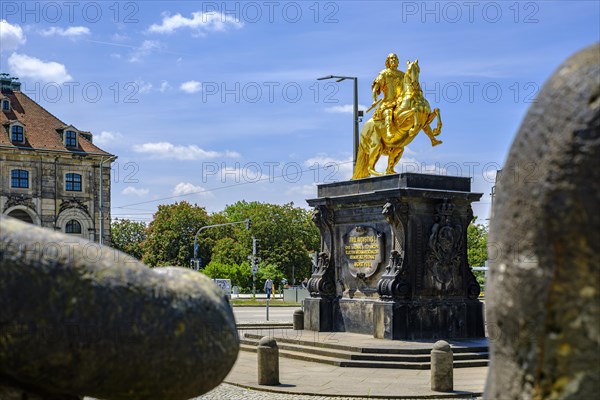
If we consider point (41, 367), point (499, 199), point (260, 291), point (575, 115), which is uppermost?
point (575, 115)

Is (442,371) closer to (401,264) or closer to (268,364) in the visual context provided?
(268,364)

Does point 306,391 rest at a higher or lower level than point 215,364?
lower

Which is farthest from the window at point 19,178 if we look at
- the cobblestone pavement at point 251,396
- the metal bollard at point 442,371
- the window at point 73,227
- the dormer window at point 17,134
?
the metal bollard at point 442,371

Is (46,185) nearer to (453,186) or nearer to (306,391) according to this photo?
(453,186)

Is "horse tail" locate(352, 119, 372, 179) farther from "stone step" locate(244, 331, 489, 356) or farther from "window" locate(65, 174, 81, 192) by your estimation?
"window" locate(65, 174, 81, 192)

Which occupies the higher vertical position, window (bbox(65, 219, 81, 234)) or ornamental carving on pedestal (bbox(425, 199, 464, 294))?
→ window (bbox(65, 219, 81, 234))

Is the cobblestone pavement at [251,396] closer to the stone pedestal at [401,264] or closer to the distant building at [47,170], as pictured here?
the stone pedestal at [401,264]

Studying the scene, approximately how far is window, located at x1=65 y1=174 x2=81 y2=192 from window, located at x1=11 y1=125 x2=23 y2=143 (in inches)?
166

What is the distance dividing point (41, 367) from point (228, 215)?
82893mm

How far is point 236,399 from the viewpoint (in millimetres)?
12492

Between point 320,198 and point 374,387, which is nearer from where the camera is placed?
point 374,387

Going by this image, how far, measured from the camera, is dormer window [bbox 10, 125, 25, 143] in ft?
185

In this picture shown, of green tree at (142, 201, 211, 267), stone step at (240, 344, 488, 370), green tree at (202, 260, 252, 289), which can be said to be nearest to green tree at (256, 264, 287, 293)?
green tree at (202, 260, 252, 289)

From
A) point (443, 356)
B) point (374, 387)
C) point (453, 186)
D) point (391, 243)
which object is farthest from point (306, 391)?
point (453, 186)
